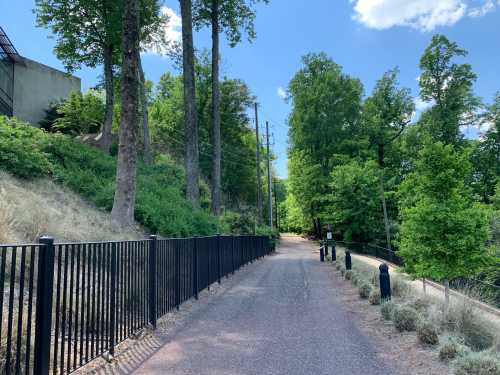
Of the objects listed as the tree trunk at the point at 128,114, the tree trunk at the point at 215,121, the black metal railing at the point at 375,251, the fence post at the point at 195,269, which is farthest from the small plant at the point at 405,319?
the black metal railing at the point at 375,251

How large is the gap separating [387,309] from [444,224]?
3426mm

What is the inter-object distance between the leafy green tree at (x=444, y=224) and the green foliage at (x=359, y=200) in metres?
27.8

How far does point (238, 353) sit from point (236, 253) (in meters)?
11.7

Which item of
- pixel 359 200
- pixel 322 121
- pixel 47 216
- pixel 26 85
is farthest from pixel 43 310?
pixel 322 121

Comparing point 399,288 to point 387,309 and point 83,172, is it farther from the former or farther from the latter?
point 83,172

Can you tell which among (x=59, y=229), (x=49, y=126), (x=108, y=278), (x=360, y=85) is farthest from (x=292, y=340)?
(x=360, y=85)

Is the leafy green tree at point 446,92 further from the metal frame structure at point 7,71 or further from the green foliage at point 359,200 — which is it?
the metal frame structure at point 7,71

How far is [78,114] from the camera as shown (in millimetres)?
27891

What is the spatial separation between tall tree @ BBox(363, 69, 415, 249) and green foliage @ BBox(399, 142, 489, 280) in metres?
39.2

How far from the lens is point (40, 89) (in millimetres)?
28703

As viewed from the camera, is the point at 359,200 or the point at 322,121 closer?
the point at 359,200

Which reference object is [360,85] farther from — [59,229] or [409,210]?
[59,229]

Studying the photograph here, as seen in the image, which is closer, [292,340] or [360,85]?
[292,340]

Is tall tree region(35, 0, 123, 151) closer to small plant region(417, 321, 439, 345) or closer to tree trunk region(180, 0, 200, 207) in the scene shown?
tree trunk region(180, 0, 200, 207)
